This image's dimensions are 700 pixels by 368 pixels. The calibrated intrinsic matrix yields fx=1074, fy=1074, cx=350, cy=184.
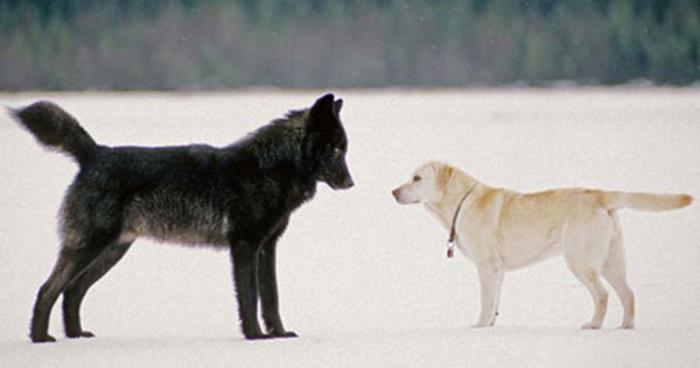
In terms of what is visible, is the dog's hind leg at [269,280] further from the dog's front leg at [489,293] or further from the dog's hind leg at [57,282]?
the dog's front leg at [489,293]

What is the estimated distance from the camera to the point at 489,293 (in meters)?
7.04

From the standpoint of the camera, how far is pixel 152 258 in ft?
35.5

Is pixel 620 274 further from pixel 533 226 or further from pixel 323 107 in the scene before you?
pixel 323 107

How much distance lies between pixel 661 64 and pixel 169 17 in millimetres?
9156

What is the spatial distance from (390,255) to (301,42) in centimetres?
1019

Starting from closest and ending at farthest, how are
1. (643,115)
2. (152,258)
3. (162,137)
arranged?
(152,258), (162,137), (643,115)

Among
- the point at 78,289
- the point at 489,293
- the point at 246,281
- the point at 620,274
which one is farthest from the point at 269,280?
the point at 620,274

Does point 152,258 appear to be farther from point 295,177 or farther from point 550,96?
point 550,96

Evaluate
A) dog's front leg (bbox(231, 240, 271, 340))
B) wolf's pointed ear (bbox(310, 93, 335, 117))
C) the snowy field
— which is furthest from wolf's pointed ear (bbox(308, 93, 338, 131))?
the snowy field

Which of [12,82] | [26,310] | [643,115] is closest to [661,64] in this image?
[643,115]

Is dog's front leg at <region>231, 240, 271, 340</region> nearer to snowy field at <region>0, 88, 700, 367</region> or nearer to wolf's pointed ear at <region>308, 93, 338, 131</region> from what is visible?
snowy field at <region>0, 88, 700, 367</region>

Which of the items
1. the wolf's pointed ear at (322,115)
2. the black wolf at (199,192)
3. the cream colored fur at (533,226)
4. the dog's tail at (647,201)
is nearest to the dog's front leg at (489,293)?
the cream colored fur at (533,226)

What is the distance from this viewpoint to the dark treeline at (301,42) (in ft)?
65.2

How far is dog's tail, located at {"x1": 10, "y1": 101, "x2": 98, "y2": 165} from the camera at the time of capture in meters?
6.55
